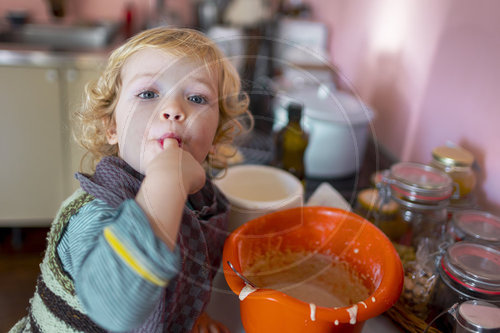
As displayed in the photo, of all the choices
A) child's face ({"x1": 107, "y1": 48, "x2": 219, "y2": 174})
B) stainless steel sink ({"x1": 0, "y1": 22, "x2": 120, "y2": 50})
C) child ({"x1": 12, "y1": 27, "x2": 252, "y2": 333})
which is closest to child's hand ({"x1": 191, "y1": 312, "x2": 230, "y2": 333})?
child ({"x1": 12, "y1": 27, "x2": 252, "y2": 333})

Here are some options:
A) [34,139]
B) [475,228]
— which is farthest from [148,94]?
[34,139]

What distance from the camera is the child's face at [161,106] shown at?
1.55ft

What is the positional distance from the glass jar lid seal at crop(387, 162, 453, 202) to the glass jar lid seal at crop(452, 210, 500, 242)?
4cm

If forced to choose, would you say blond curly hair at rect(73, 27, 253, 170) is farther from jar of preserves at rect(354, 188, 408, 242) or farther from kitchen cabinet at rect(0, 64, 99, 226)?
kitchen cabinet at rect(0, 64, 99, 226)

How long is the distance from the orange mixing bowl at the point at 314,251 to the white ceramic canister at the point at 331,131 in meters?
0.33

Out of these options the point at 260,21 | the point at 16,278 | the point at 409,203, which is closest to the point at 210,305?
the point at 409,203

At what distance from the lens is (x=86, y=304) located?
1.32 ft

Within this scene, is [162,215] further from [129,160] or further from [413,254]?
[413,254]

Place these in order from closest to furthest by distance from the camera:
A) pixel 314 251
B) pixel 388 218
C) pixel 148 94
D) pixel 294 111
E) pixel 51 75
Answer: pixel 148 94 < pixel 314 251 < pixel 388 218 < pixel 294 111 < pixel 51 75

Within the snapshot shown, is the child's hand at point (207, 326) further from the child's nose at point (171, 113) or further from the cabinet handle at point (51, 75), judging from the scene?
the cabinet handle at point (51, 75)

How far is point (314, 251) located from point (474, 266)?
22 cm

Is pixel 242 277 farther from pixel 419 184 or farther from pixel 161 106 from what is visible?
pixel 419 184

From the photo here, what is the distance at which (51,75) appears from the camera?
152cm

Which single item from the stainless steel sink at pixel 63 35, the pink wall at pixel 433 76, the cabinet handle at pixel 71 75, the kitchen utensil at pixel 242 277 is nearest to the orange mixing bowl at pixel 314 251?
the kitchen utensil at pixel 242 277
